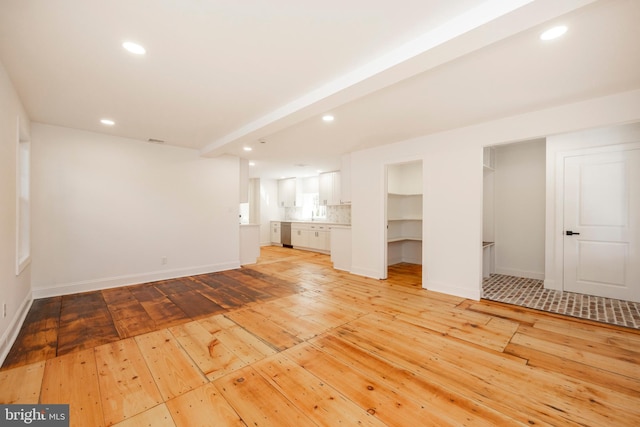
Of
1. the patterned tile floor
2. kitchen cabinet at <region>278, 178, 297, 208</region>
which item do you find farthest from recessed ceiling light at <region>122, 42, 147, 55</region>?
kitchen cabinet at <region>278, 178, 297, 208</region>

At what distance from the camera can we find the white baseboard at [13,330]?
2.28 meters

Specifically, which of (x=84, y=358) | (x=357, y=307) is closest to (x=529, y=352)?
(x=357, y=307)

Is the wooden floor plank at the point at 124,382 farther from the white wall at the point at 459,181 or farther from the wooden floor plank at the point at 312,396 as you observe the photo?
the white wall at the point at 459,181

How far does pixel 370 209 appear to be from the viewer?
510 cm

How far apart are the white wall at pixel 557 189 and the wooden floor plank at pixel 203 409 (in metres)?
4.84

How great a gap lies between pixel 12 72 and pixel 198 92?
1.55 metres

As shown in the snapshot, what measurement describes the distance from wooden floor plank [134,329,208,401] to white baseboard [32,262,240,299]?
2.33m

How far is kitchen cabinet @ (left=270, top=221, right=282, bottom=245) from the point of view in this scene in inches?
371

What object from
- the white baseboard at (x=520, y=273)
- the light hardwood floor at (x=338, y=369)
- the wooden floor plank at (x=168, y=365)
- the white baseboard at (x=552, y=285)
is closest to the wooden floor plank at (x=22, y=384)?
the light hardwood floor at (x=338, y=369)

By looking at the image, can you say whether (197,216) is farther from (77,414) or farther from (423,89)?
(423,89)

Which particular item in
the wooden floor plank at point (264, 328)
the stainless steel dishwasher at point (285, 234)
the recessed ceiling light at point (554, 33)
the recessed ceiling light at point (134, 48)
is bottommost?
the wooden floor plank at point (264, 328)

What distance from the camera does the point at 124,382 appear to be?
6.40ft

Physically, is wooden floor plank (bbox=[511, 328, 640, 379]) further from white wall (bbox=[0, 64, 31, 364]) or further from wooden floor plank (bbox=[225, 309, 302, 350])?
white wall (bbox=[0, 64, 31, 364])

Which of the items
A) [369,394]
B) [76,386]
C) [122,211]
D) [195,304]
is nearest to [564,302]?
[369,394]
